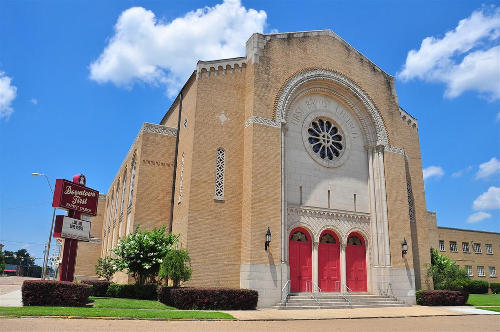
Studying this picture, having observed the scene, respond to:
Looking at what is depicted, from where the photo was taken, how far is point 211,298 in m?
17.5

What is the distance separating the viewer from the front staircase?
66.0ft

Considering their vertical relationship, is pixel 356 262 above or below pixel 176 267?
above

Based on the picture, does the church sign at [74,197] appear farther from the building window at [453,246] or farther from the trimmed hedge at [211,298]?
the building window at [453,246]

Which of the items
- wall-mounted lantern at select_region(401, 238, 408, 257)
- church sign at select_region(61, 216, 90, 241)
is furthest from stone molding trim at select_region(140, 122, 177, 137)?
wall-mounted lantern at select_region(401, 238, 408, 257)

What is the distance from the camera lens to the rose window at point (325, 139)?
25641 millimetres

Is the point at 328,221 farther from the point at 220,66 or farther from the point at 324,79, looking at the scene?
the point at 220,66

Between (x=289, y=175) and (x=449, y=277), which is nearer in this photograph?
(x=289, y=175)

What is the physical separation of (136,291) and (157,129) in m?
10.1

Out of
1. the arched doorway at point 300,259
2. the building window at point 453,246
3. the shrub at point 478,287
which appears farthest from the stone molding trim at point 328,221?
the building window at point 453,246

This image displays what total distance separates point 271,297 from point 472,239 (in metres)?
45.7

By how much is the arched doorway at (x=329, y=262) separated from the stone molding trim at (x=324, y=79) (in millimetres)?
7264

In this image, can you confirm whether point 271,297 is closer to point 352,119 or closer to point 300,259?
point 300,259

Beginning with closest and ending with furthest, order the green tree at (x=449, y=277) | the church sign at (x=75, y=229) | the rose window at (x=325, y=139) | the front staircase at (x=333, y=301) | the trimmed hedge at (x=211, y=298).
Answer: the trimmed hedge at (x=211, y=298) < the church sign at (x=75, y=229) < the front staircase at (x=333, y=301) < the green tree at (x=449, y=277) < the rose window at (x=325, y=139)

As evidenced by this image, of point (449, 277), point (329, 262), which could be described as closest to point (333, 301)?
point (329, 262)
